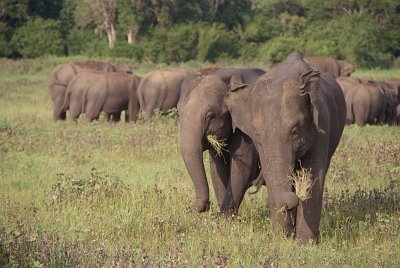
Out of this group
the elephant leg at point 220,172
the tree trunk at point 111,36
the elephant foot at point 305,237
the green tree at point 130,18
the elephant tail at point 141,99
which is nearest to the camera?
the elephant foot at point 305,237

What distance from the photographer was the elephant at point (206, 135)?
8.52 meters

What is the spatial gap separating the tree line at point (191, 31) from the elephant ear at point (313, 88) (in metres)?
43.4

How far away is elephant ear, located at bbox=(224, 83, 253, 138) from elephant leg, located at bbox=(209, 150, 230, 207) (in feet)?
2.97

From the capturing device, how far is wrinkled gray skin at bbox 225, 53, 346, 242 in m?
7.46

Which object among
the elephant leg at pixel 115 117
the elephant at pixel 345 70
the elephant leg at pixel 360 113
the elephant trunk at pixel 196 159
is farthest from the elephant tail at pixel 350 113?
the elephant trunk at pixel 196 159

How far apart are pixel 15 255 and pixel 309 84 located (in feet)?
9.53

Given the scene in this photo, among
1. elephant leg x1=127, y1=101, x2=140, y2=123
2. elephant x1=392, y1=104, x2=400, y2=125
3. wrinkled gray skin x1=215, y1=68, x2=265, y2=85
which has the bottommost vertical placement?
elephant x1=392, y1=104, x2=400, y2=125

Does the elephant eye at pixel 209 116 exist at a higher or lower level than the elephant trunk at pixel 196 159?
higher

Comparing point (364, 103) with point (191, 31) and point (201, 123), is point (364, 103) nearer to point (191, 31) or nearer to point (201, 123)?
point (201, 123)

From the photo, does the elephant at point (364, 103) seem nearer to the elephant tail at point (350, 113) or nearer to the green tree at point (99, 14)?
the elephant tail at point (350, 113)

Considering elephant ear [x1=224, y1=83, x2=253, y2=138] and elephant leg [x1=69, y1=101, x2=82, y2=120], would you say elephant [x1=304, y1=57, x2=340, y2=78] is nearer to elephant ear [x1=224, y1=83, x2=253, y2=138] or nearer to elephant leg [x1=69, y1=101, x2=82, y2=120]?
elephant leg [x1=69, y1=101, x2=82, y2=120]

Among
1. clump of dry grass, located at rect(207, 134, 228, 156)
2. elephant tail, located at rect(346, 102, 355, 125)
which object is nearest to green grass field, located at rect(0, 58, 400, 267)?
clump of dry grass, located at rect(207, 134, 228, 156)

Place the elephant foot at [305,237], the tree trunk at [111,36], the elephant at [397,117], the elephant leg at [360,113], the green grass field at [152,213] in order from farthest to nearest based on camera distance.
Answer: the tree trunk at [111,36], the elephant at [397,117], the elephant leg at [360,113], the elephant foot at [305,237], the green grass field at [152,213]

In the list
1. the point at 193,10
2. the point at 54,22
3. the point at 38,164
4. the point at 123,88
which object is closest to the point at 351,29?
the point at 193,10
